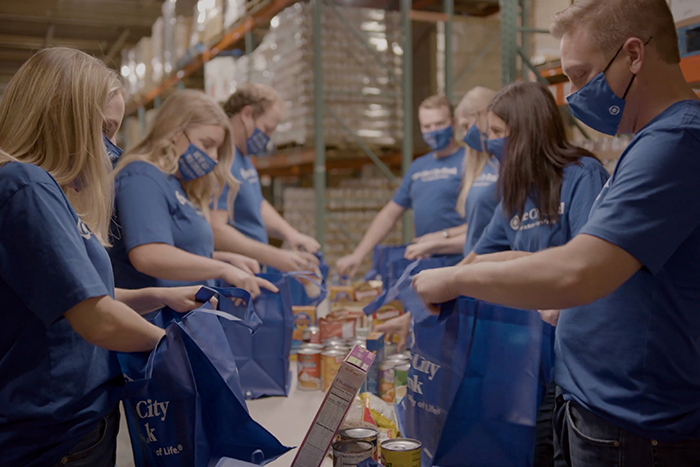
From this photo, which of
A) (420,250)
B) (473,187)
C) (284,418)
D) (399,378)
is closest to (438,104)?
(473,187)

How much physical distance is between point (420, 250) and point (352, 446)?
2.01 meters

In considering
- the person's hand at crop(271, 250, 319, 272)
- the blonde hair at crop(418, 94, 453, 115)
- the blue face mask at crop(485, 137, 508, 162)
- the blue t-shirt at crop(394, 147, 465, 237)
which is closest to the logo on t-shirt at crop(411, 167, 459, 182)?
the blue t-shirt at crop(394, 147, 465, 237)

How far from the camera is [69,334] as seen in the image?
1.42 metres

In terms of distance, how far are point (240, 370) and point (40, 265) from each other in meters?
1.33

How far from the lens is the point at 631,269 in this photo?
124 cm

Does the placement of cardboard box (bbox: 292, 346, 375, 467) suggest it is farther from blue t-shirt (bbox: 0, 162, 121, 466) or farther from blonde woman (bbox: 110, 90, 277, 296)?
blonde woman (bbox: 110, 90, 277, 296)

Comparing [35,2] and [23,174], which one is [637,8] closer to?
[23,174]

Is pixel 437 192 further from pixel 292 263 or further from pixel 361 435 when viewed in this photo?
pixel 361 435

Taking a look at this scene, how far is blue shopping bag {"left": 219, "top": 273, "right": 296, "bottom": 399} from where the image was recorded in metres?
2.53

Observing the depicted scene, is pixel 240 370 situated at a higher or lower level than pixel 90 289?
lower

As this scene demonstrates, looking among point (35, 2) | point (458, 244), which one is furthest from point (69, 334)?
point (35, 2)

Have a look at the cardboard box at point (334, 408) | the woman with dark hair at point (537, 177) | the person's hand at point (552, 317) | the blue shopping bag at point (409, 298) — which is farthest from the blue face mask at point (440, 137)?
the cardboard box at point (334, 408)

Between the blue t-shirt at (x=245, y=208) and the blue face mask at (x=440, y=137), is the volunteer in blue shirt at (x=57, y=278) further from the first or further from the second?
the blue face mask at (x=440, y=137)

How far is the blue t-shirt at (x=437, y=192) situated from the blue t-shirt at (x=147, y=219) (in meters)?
1.88
